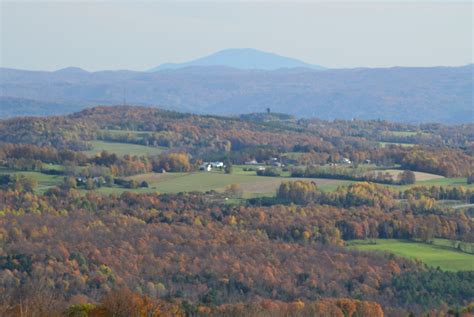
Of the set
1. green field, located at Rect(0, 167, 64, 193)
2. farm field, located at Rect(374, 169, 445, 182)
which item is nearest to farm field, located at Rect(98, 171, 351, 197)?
green field, located at Rect(0, 167, 64, 193)

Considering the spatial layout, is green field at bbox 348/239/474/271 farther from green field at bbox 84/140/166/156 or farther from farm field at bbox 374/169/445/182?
green field at bbox 84/140/166/156

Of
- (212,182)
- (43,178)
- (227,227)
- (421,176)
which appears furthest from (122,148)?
(227,227)

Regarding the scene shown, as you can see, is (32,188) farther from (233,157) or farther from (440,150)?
(440,150)

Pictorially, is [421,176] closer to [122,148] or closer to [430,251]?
[430,251]

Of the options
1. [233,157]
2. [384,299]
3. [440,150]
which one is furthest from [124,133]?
[384,299]

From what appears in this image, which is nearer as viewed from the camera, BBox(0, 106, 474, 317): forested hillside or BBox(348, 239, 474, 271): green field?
BBox(0, 106, 474, 317): forested hillside

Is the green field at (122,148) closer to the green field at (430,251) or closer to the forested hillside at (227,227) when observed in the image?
the forested hillside at (227,227)

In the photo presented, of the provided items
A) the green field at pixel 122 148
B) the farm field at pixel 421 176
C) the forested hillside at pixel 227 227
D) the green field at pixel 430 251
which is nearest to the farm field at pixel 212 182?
the forested hillside at pixel 227 227
